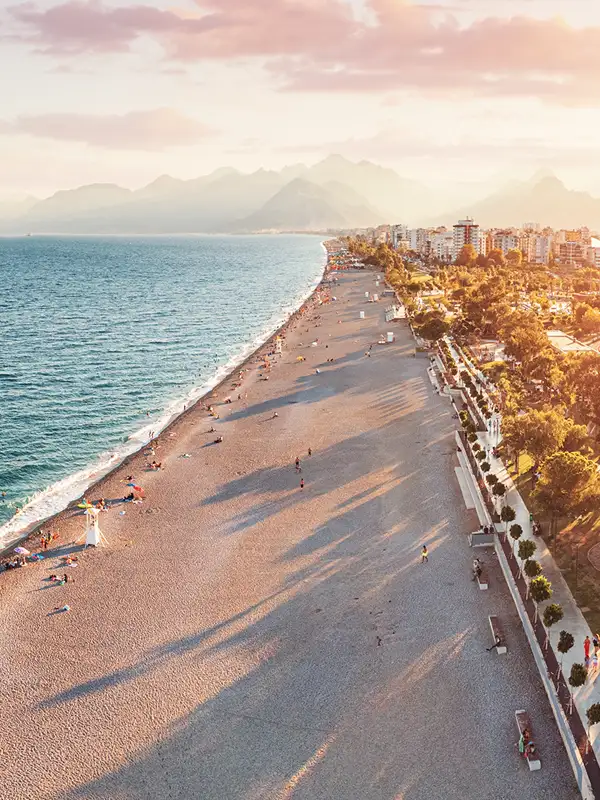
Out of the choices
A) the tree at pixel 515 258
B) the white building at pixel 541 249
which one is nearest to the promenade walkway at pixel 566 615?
the tree at pixel 515 258

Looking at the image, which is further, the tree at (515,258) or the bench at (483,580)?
the tree at (515,258)

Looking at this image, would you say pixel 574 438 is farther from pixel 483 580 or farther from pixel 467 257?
pixel 467 257

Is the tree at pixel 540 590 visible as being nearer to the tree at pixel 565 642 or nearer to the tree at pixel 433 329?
the tree at pixel 565 642

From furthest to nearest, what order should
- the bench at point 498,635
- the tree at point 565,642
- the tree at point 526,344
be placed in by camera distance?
1. the tree at point 526,344
2. the bench at point 498,635
3. the tree at point 565,642

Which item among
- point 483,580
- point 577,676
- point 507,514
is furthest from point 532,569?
point 577,676

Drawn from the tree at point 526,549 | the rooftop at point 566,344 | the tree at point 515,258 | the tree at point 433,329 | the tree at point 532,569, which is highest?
the tree at point 515,258

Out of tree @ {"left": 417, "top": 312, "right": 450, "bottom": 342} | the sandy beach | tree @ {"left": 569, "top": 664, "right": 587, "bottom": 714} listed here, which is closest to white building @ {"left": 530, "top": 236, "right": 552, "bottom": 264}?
tree @ {"left": 417, "top": 312, "right": 450, "bottom": 342}

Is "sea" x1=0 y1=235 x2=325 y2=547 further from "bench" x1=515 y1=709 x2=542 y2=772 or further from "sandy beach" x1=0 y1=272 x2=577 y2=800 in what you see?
"bench" x1=515 y1=709 x2=542 y2=772

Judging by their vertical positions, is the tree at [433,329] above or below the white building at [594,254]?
below
